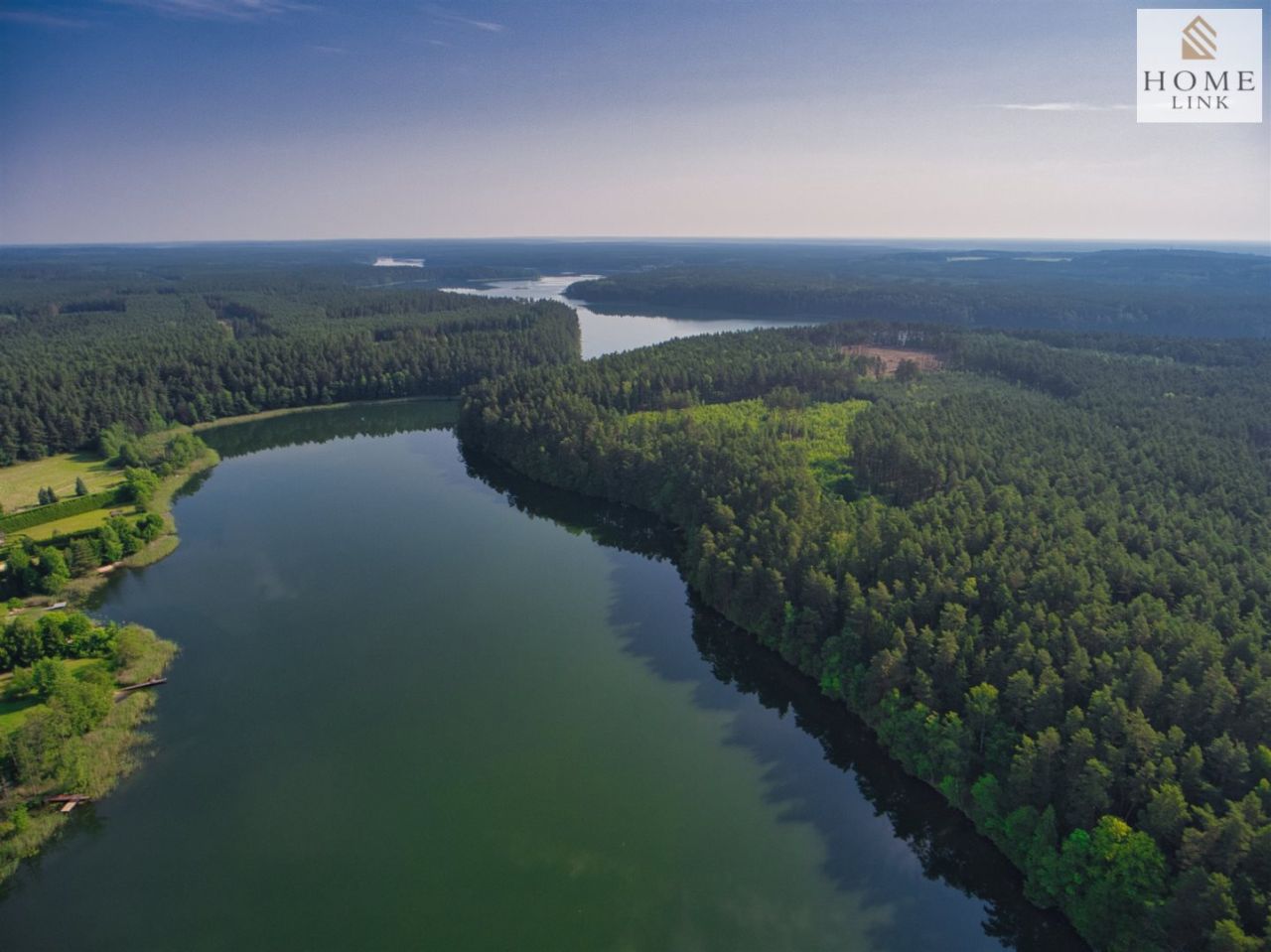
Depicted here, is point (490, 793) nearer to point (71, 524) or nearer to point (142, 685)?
point (142, 685)

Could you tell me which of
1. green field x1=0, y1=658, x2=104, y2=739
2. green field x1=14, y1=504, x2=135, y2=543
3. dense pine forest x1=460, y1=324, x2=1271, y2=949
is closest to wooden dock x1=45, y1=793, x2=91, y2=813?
green field x1=0, y1=658, x2=104, y2=739

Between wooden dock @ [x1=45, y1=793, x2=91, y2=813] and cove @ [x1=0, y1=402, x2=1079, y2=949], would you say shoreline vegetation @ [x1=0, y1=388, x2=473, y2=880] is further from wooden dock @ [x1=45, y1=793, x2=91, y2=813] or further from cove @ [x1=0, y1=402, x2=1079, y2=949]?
cove @ [x1=0, y1=402, x2=1079, y2=949]

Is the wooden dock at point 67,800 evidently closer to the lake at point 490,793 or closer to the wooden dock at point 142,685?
the lake at point 490,793

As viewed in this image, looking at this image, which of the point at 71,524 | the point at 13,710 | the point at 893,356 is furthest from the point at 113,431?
the point at 893,356

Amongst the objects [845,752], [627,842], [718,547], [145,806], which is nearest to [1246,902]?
[845,752]

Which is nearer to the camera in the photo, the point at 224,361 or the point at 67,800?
the point at 67,800

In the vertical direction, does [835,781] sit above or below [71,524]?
below
